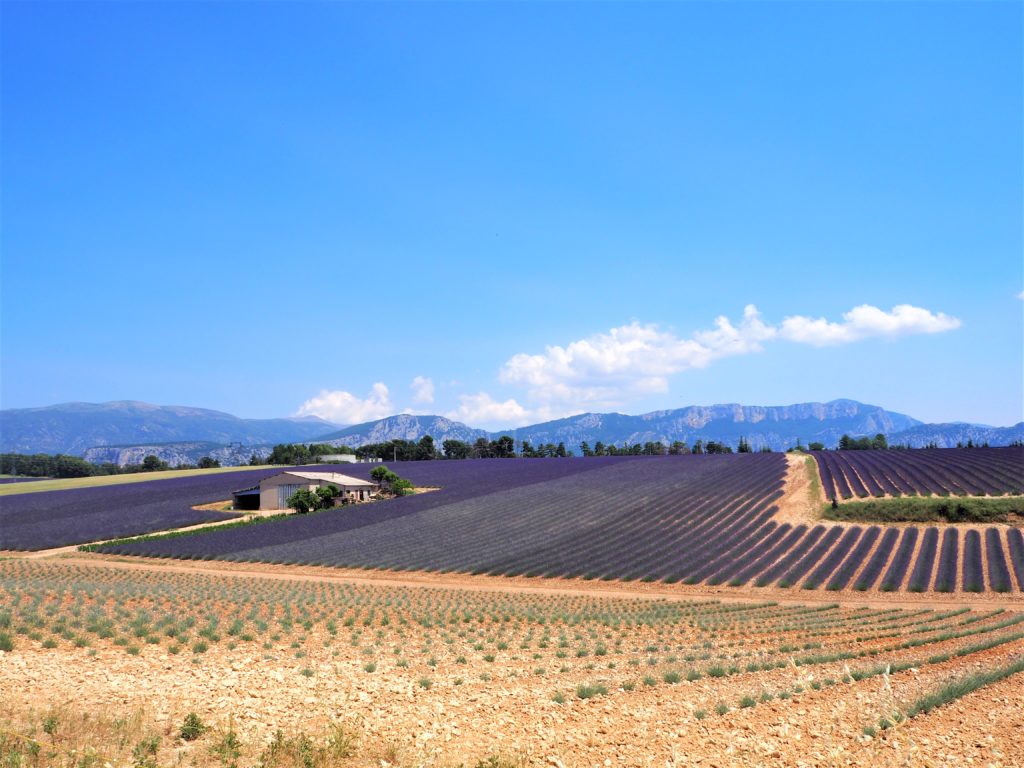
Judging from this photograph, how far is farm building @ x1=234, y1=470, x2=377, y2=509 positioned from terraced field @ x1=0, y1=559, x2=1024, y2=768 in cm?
5687

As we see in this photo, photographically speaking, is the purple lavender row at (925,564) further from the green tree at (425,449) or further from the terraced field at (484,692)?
the green tree at (425,449)

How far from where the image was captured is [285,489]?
259ft

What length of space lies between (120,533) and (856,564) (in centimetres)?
5775

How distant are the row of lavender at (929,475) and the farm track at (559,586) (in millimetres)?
27872

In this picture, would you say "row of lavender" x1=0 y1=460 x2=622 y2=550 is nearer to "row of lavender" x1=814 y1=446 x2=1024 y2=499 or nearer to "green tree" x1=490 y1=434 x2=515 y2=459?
"row of lavender" x1=814 y1=446 x2=1024 y2=499

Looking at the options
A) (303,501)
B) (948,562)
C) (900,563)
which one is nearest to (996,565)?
(948,562)

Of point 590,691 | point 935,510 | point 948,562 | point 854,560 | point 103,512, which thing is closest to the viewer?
point 590,691

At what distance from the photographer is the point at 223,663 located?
46.0ft

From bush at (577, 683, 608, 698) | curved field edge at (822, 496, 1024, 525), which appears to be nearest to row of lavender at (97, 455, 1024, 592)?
curved field edge at (822, 496, 1024, 525)

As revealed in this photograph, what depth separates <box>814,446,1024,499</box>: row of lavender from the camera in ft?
188

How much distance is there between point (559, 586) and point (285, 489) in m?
50.8

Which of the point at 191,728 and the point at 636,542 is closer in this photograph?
the point at 191,728

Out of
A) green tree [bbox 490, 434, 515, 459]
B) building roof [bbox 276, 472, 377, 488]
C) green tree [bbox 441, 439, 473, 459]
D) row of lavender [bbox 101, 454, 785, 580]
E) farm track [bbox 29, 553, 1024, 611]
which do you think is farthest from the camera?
green tree [bbox 441, 439, 473, 459]

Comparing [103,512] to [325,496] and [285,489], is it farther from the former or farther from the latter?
[325,496]
